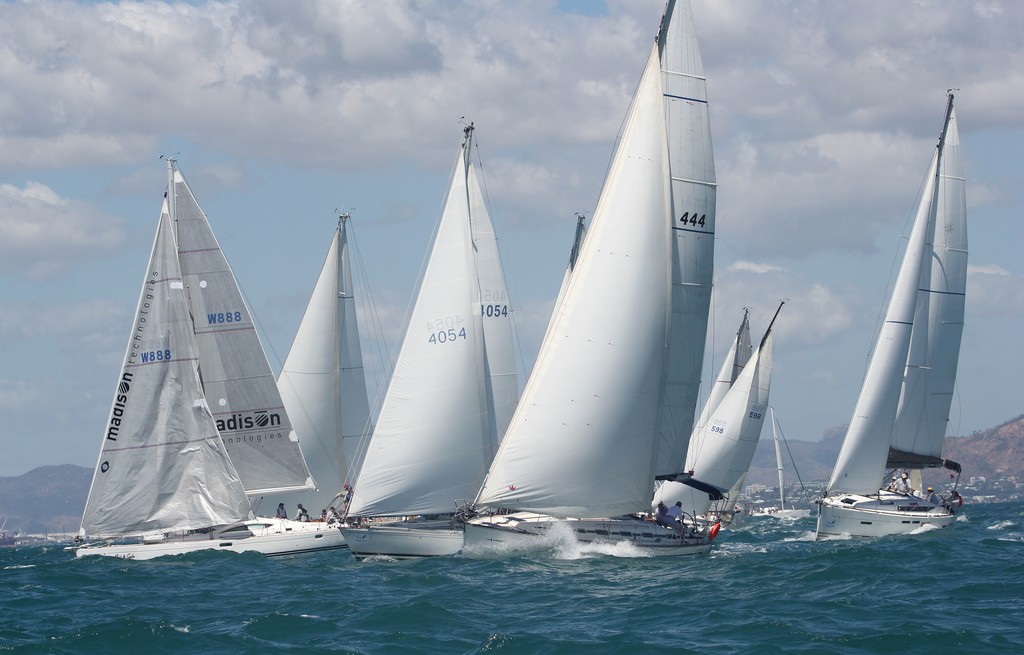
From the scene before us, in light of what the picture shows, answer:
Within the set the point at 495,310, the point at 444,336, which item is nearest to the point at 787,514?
the point at 495,310

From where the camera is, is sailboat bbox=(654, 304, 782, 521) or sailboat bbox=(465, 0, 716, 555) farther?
sailboat bbox=(654, 304, 782, 521)

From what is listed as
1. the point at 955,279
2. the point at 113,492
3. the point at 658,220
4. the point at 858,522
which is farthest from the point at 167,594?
the point at 955,279

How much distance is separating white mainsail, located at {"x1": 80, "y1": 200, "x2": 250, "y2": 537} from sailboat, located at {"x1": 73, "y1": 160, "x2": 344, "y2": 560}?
31 millimetres

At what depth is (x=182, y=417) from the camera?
40625 mm

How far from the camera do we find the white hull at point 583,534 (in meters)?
34.7

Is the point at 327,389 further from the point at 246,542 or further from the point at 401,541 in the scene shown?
the point at 401,541

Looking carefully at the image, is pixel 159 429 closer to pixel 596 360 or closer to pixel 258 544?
pixel 258 544

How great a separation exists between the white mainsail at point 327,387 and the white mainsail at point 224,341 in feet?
14.0

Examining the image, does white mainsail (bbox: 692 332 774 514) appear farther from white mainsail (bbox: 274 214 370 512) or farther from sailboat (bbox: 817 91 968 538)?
white mainsail (bbox: 274 214 370 512)

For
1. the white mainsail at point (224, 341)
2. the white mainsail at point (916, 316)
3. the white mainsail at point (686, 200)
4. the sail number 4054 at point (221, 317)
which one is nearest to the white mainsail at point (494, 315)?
the white mainsail at point (686, 200)

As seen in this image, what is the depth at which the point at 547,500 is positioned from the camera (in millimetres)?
34594

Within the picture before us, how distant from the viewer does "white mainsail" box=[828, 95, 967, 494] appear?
52.8 m

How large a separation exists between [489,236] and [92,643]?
2102 centimetres

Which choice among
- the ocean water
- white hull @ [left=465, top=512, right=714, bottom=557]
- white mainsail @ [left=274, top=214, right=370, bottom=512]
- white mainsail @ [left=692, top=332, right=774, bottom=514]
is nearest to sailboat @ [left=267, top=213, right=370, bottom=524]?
white mainsail @ [left=274, top=214, right=370, bottom=512]
